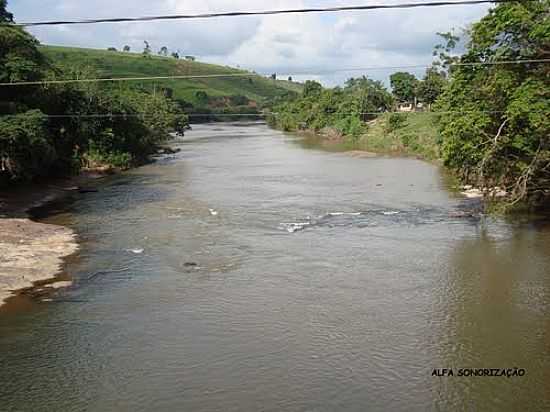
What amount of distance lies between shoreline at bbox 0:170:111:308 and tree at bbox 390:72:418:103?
53.9m

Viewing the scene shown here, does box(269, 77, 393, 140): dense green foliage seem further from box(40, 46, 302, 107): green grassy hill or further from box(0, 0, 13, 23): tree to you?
box(0, 0, 13, 23): tree

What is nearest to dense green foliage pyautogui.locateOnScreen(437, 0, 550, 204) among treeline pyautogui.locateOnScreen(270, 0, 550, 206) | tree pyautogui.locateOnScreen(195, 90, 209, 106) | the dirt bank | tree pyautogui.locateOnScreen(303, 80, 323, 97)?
treeline pyautogui.locateOnScreen(270, 0, 550, 206)

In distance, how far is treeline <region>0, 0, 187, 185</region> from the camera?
27750 mm

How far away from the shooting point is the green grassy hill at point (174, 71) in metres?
121

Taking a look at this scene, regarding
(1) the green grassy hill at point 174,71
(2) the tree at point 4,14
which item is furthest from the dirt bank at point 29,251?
(1) the green grassy hill at point 174,71

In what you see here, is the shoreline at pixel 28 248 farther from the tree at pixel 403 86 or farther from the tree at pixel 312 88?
the tree at pixel 312 88

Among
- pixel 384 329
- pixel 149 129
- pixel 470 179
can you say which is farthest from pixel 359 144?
pixel 384 329

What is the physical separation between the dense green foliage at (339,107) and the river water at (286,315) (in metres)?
45.5

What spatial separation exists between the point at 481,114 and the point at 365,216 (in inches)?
254

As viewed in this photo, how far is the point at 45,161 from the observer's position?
3141 cm

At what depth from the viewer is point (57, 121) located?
37.3 meters

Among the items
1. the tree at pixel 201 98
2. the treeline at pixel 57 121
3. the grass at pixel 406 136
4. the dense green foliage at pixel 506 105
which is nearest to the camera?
the dense green foliage at pixel 506 105

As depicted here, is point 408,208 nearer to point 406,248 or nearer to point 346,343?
point 406,248

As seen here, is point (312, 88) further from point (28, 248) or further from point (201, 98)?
point (28, 248)
